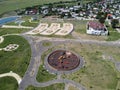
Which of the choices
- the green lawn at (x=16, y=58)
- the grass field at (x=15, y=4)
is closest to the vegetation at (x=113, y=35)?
the green lawn at (x=16, y=58)

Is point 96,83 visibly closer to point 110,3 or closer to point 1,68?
point 1,68

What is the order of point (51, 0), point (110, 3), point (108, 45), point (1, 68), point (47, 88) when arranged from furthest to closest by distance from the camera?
point (51, 0), point (110, 3), point (108, 45), point (1, 68), point (47, 88)

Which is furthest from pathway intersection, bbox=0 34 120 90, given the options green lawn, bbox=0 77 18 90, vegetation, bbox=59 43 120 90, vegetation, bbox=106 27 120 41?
vegetation, bbox=106 27 120 41

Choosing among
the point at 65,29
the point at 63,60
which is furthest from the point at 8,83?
the point at 65,29

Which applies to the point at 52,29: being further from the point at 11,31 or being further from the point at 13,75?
the point at 13,75

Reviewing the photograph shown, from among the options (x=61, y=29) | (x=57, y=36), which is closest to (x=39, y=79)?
(x=57, y=36)

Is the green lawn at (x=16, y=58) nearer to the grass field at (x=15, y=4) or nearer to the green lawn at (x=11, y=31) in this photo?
the green lawn at (x=11, y=31)

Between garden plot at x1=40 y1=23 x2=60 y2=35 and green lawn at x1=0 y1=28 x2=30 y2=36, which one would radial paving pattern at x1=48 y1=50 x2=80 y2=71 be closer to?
garden plot at x1=40 y1=23 x2=60 y2=35
